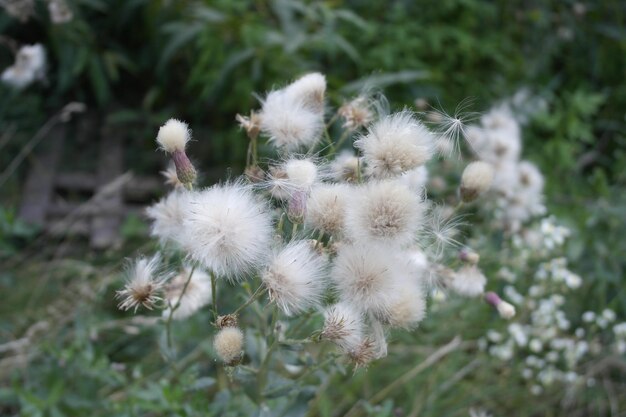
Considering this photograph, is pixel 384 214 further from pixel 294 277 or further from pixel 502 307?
pixel 502 307

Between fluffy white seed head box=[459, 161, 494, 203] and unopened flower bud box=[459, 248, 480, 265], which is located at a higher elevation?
fluffy white seed head box=[459, 161, 494, 203]

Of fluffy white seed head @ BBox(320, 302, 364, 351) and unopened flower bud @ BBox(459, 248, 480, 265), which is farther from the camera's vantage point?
unopened flower bud @ BBox(459, 248, 480, 265)

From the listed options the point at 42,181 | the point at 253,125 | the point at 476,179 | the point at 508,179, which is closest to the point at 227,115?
the point at 42,181

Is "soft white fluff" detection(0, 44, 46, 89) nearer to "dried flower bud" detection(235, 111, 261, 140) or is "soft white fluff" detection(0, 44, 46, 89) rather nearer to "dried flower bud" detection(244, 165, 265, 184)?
"dried flower bud" detection(235, 111, 261, 140)

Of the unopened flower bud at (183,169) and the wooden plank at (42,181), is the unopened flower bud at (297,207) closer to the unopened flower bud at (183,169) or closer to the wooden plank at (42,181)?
the unopened flower bud at (183,169)

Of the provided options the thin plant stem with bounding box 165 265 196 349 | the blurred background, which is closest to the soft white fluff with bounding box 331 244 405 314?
the thin plant stem with bounding box 165 265 196 349
